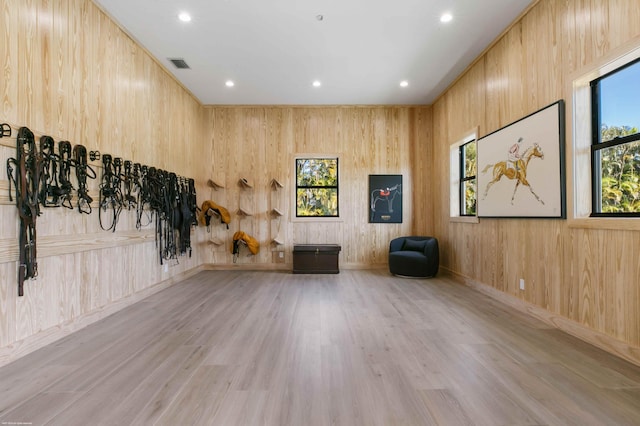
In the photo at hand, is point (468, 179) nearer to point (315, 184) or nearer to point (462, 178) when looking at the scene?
point (462, 178)

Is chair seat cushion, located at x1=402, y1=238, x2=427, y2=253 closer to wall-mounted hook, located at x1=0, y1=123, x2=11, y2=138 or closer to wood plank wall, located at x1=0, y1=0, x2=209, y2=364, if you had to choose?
wood plank wall, located at x1=0, y1=0, x2=209, y2=364

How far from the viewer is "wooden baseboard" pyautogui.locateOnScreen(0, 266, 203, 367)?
2.27 metres

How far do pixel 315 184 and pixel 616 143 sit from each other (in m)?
4.77

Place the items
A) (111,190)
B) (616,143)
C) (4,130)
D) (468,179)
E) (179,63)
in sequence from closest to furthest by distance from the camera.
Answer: (4,130) < (616,143) < (111,190) < (179,63) < (468,179)

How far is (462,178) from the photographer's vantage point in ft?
17.4

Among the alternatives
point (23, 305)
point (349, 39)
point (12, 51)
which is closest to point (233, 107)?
point (349, 39)

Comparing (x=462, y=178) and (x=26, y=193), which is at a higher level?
(x=462, y=178)

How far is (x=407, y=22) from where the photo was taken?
11.7 ft

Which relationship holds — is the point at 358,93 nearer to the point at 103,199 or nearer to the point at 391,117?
the point at 391,117

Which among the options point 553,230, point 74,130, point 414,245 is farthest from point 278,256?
point 553,230

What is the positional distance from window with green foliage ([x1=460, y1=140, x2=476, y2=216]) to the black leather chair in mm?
819

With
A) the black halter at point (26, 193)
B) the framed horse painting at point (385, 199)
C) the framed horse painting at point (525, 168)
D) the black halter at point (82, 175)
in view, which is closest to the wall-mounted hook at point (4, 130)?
the black halter at point (26, 193)

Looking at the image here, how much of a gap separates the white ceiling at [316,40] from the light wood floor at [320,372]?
354 centimetres

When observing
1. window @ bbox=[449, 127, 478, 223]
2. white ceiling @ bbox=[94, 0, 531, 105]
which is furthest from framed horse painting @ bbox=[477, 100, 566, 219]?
white ceiling @ bbox=[94, 0, 531, 105]
